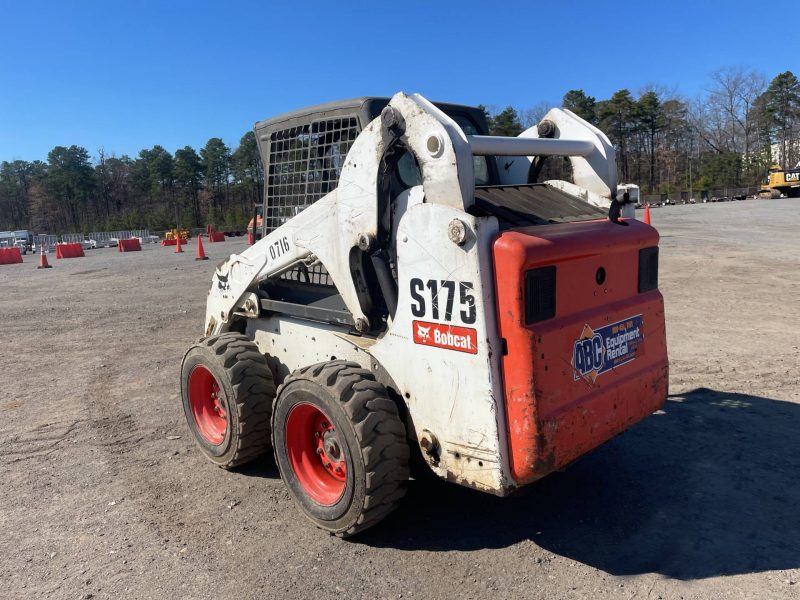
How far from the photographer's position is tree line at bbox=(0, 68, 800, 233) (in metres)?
65.1

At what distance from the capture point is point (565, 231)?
3.04m

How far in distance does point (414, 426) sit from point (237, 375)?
143cm

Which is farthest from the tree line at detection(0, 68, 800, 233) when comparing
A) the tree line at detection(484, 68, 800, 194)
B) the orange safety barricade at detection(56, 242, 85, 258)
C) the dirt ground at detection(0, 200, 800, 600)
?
the dirt ground at detection(0, 200, 800, 600)

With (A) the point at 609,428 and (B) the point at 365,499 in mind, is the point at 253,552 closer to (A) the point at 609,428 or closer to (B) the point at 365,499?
(B) the point at 365,499

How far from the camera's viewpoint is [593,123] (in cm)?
6444

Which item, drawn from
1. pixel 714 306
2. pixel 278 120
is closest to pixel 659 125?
pixel 714 306

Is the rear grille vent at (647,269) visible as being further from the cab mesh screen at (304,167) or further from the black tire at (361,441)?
the cab mesh screen at (304,167)

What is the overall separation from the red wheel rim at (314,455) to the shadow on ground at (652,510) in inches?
13.6

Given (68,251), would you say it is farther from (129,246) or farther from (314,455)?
(314,455)

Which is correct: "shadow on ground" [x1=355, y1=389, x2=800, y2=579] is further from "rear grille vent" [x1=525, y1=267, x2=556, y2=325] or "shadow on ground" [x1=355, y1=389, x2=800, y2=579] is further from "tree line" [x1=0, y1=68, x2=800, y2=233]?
"tree line" [x1=0, y1=68, x2=800, y2=233]

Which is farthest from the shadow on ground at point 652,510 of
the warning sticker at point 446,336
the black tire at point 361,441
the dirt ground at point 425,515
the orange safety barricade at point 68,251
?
the orange safety barricade at point 68,251

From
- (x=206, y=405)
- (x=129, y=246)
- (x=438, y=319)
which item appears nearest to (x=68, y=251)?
(x=129, y=246)

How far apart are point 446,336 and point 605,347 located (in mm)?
882

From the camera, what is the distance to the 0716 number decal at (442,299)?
2.77 m
